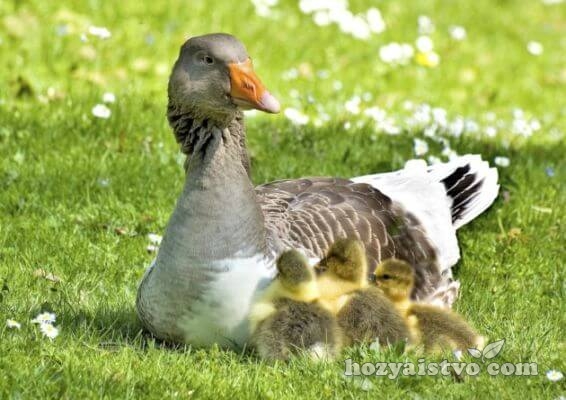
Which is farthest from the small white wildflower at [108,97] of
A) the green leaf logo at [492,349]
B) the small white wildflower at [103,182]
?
the green leaf logo at [492,349]

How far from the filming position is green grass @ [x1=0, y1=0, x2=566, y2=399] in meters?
5.69

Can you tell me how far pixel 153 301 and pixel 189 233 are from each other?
0.43 meters

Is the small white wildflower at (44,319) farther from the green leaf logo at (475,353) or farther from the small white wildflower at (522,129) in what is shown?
the small white wildflower at (522,129)

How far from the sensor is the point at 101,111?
30.8 ft

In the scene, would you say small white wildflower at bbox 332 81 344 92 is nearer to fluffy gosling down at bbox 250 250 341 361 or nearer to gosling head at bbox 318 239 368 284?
gosling head at bbox 318 239 368 284

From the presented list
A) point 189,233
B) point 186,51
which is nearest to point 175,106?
point 186,51

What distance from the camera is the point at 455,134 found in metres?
9.86

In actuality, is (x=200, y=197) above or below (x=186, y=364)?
above

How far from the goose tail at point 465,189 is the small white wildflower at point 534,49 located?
604 cm

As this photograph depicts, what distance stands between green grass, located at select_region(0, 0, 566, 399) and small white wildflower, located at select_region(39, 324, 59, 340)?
45 mm

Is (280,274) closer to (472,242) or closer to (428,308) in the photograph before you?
(428,308)

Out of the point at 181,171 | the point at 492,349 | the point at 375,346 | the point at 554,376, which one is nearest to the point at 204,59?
the point at 375,346

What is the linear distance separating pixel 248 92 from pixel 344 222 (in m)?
1.22

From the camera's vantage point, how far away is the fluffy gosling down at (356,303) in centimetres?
595
